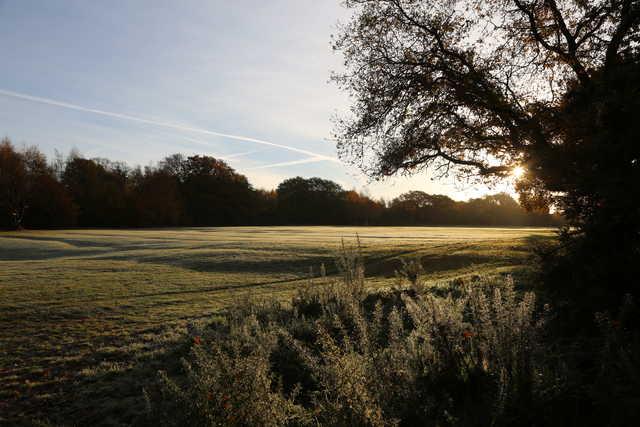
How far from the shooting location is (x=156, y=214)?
7806cm

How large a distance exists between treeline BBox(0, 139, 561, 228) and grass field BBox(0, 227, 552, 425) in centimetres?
4369

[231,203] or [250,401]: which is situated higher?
[231,203]

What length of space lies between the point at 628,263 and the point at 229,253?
25.6 m

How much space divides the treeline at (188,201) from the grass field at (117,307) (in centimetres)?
4369

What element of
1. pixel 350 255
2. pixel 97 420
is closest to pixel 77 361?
pixel 97 420

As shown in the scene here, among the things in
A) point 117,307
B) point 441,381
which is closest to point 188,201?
point 117,307

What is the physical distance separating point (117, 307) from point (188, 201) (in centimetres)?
7983

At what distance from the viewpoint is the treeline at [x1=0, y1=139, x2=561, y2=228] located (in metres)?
65.2

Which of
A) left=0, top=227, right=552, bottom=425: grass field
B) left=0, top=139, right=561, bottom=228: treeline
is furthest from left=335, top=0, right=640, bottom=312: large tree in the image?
left=0, top=139, right=561, bottom=228: treeline

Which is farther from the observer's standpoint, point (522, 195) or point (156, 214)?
point (156, 214)

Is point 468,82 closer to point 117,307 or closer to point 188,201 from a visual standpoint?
point 117,307

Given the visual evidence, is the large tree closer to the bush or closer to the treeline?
the bush

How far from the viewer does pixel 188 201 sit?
88.2 meters

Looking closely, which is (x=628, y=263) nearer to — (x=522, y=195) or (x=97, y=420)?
(x=97, y=420)
